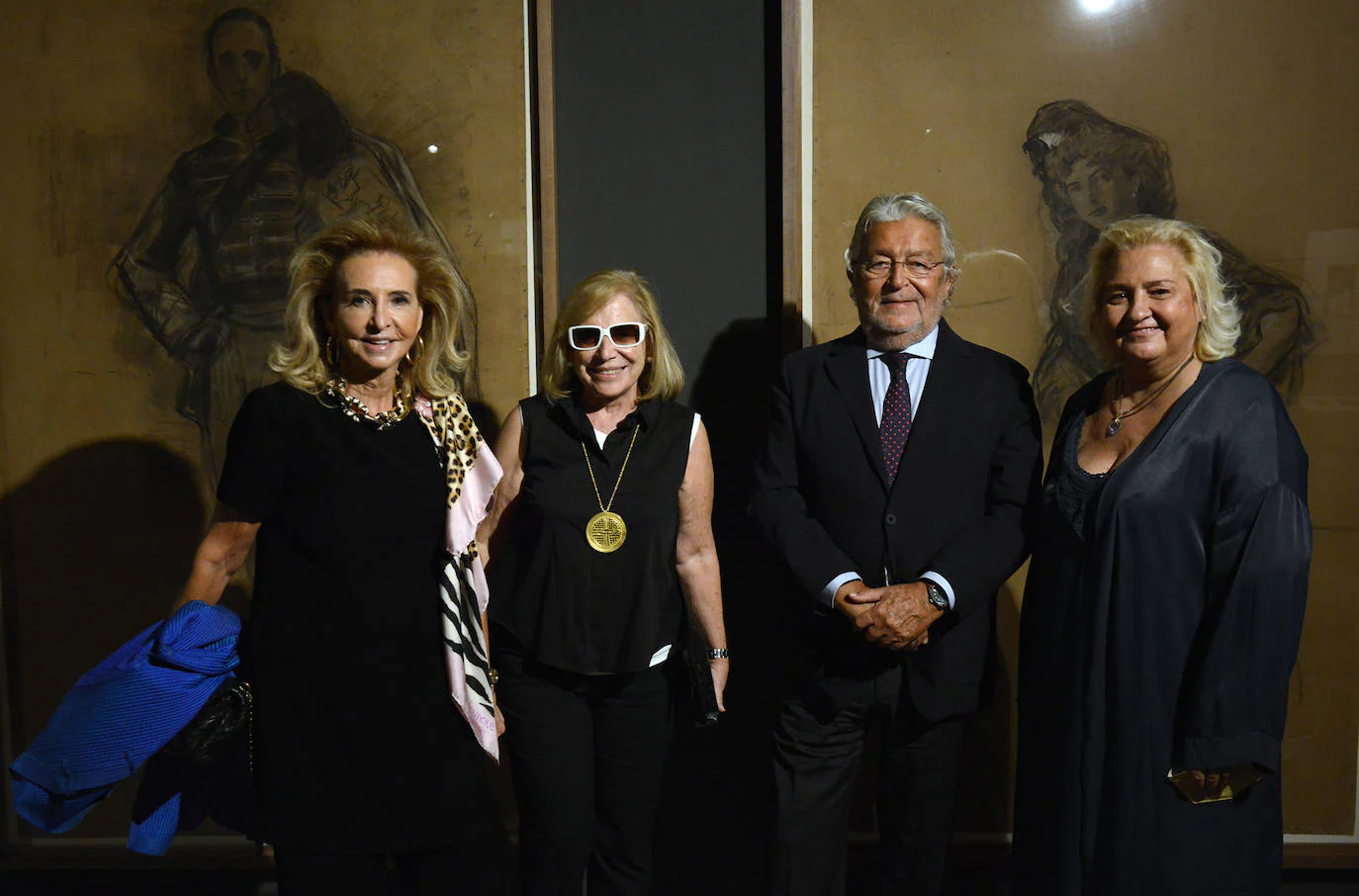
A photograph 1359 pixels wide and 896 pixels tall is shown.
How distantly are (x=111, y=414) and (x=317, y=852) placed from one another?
1906mm

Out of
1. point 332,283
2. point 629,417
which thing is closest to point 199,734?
point 332,283

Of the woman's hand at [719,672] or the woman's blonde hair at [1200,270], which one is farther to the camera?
the woman's hand at [719,672]

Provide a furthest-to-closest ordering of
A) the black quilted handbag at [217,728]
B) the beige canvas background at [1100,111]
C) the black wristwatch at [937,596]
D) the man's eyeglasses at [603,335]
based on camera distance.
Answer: the beige canvas background at [1100,111]
the man's eyeglasses at [603,335]
the black wristwatch at [937,596]
the black quilted handbag at [217,728]

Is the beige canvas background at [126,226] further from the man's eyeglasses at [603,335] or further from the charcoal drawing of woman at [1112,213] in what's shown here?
the charcoal drawing of woman at [1112,213]

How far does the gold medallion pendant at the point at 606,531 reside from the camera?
2270mm

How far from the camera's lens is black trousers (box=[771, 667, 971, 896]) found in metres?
2.31

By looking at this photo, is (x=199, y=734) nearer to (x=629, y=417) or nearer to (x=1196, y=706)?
(x=629, y=417)

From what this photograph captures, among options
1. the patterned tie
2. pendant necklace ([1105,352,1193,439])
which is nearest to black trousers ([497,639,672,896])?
the patterned tie

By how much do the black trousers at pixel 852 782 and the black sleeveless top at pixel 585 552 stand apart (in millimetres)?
456

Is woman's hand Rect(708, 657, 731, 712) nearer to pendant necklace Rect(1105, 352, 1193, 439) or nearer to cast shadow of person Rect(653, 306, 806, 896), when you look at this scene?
cast shadow of person Rect(653, 306, 806, 896)

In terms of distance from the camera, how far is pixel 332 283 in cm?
210

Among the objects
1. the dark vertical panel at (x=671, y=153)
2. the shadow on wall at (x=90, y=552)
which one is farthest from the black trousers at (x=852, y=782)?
the shadow on wall at (x=90, y=552)

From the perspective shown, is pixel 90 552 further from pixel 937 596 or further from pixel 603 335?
pixel 937 596

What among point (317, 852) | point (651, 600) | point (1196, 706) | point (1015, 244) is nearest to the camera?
point (1196, 706)
